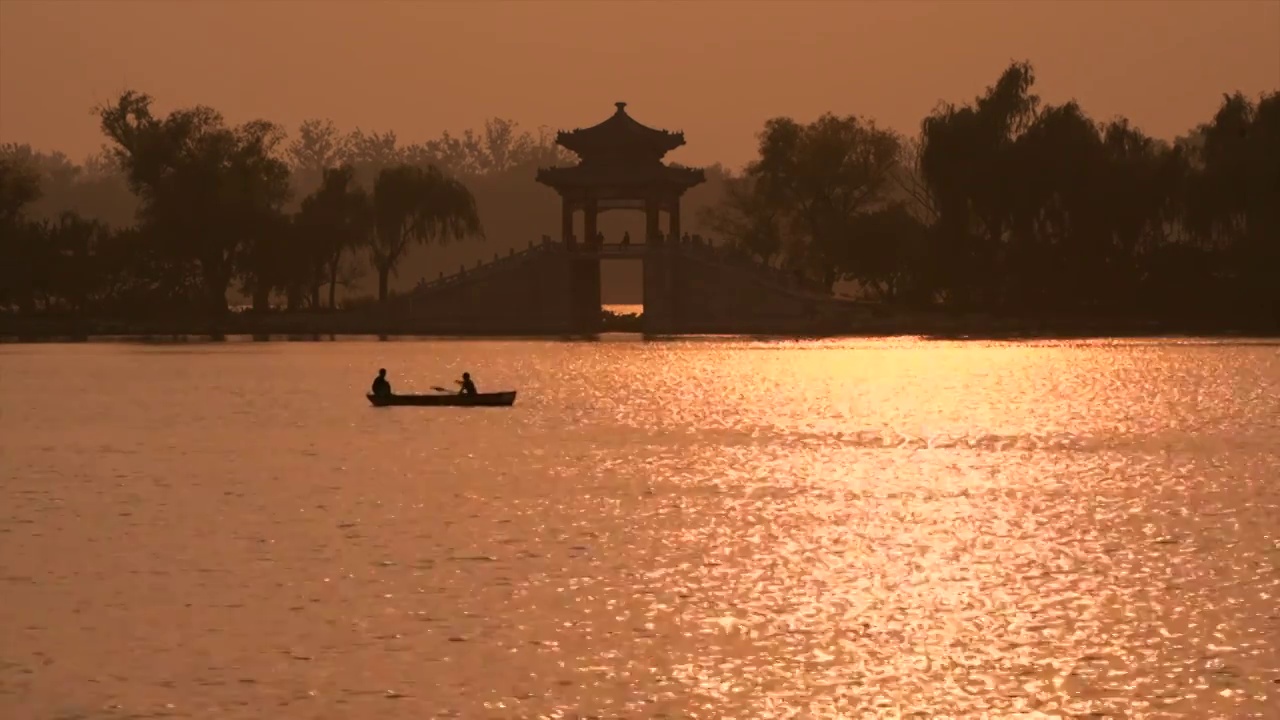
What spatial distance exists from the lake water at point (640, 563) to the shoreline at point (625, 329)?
27716 mm

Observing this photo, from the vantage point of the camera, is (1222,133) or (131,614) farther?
(1222,133)

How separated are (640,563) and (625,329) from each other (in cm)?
7553

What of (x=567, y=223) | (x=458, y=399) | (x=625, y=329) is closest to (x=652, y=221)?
(x=567, y=223)

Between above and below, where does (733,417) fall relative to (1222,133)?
below

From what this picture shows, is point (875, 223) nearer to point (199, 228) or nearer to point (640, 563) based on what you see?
point (199, 228)

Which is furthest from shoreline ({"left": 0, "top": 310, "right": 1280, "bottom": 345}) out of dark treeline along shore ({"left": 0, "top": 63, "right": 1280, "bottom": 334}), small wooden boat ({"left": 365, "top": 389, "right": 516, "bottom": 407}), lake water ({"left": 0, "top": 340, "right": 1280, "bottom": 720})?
small wooden boat ({"left": 365, "top": 389, "right": 516, "bottom": 407})

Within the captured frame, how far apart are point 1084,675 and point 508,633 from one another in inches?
209

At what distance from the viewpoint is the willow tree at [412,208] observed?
96.7 m

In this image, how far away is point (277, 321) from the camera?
9769 centimetres

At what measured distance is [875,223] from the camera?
304 ft

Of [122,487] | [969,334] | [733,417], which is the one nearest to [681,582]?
[122,487]

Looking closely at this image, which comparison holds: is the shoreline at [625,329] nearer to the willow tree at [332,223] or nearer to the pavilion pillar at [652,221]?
the willow tree at [332,223]

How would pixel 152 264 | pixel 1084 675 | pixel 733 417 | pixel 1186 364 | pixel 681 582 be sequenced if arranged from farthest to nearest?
pixel 152 264, pixel 1186 364, pixel 733 417, pixel 681 582, pixel 1084 675

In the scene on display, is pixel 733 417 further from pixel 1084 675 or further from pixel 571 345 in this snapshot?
pixel 571 345
